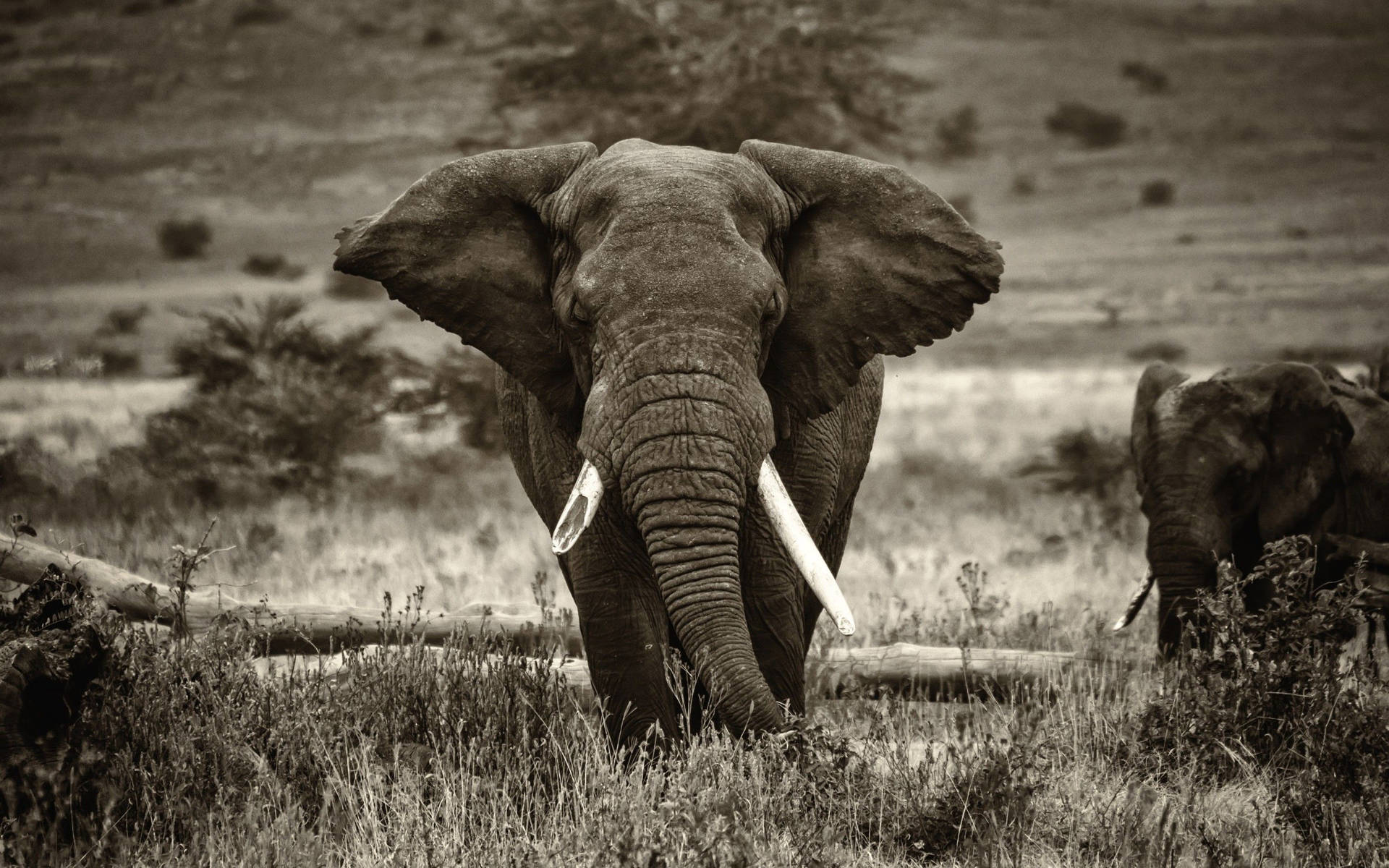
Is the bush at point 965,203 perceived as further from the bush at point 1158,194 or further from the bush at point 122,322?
the bush at point 122,322

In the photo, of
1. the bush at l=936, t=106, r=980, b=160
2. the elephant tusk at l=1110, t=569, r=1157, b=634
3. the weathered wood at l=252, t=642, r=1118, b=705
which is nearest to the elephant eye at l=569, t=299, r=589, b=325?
the weathered wood at l=252, t=642, r=1118, b=705

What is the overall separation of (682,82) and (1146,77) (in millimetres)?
88263

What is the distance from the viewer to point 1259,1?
114 m

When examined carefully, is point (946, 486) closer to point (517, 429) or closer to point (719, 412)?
point (517, 429)

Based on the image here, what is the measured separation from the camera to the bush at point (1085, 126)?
3504 inches

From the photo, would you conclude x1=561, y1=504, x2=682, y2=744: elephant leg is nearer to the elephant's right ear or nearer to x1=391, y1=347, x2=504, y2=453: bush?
the elephant's right ear

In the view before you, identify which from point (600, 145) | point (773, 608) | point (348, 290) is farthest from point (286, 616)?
point (348, 290)

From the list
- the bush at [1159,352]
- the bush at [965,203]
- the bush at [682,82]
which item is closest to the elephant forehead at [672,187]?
the bush at [682,82]

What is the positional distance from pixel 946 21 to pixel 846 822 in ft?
360

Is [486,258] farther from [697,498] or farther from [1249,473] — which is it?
[1249,473]

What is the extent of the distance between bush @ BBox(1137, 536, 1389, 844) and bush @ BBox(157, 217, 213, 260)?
5860 cm

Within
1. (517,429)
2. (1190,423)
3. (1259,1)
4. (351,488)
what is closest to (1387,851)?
(1190,423)

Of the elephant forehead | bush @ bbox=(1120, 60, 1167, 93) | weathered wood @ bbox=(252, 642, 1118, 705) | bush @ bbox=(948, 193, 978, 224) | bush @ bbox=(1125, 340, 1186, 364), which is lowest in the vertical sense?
bush @ bbox=(948, 193, 978, 224)

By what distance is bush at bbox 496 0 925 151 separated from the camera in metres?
18.9
